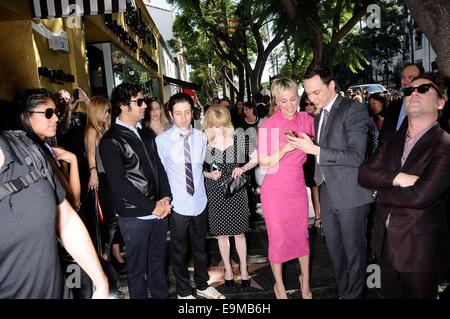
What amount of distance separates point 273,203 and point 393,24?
42.7 m

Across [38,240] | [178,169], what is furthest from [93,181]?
[38,240]

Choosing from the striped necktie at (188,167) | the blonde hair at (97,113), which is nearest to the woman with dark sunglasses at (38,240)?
the striped necktie at (188,167)

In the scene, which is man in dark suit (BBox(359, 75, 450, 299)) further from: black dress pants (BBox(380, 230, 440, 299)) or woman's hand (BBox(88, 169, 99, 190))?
woman's hand (BBox(88, 169, 99, 190))

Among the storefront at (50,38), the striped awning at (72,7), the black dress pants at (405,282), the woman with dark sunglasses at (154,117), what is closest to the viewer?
the black dress pants at (405,282)

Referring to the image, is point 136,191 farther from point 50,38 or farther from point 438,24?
point 50,38

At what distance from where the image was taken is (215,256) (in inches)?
188

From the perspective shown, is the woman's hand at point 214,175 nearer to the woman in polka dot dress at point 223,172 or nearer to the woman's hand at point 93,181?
the woman in polka dot dress at point 223,172

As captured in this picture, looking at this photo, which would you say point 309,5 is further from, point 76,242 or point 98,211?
point 76,242

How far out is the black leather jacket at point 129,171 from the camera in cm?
300

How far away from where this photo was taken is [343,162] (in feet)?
9.32

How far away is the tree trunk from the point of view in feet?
12.3

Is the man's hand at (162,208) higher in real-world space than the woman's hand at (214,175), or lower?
lower

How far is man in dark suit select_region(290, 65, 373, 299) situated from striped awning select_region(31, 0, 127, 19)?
139 inches

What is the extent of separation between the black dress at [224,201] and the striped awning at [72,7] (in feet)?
9.46
